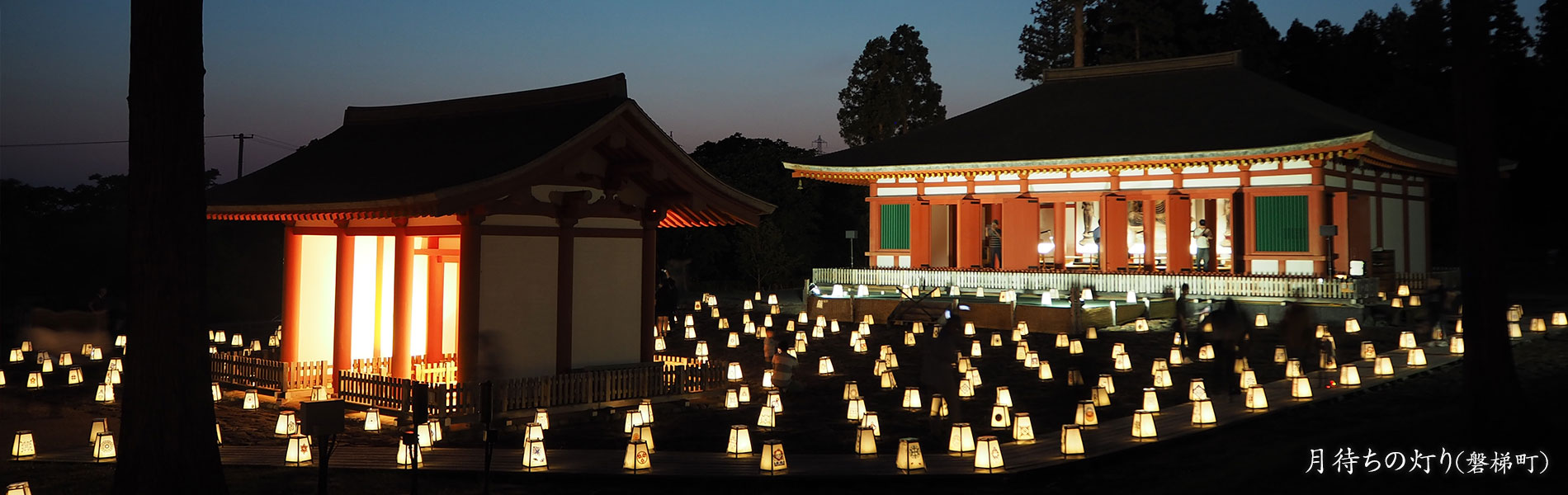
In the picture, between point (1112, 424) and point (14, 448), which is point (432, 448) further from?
point (1112, 424)

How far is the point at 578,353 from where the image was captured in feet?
49.6

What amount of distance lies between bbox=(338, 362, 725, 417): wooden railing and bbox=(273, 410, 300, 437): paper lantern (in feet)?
3.04

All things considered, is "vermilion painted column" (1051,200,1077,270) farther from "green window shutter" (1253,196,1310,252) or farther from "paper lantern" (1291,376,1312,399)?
"paper lantern" (1291,376,1312,399)

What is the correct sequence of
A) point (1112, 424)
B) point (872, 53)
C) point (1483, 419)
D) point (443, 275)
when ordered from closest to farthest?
point (1483, 419), point (1112, 424), point (443, 275), point (872, 53)

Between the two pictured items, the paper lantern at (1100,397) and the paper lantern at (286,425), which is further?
the paper lantern at (1100,397)

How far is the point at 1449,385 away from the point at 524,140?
13.0 m

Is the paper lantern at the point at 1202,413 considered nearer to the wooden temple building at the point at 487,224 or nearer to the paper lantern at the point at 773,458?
the paper lantern at the point at 773,458

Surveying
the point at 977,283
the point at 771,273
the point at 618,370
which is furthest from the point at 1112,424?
the point at 771,273

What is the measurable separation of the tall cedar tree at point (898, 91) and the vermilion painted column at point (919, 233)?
18.9 meters

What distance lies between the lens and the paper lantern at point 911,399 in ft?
47.9

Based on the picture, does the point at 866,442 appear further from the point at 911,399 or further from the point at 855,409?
the point at 911,399

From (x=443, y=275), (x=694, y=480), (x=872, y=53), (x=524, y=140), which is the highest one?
(x=872, y=53)

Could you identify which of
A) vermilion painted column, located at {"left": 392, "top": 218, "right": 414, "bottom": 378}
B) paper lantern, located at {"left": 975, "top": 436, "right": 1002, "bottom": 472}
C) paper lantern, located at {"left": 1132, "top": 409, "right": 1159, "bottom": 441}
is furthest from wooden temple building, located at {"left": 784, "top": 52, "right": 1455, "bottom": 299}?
vermilion painted column, located at {"left": 392, "top": 218, "right": 414, "bottom": 378}

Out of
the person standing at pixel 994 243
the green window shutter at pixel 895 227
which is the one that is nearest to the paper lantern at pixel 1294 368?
the person standing at pixel 994 243
